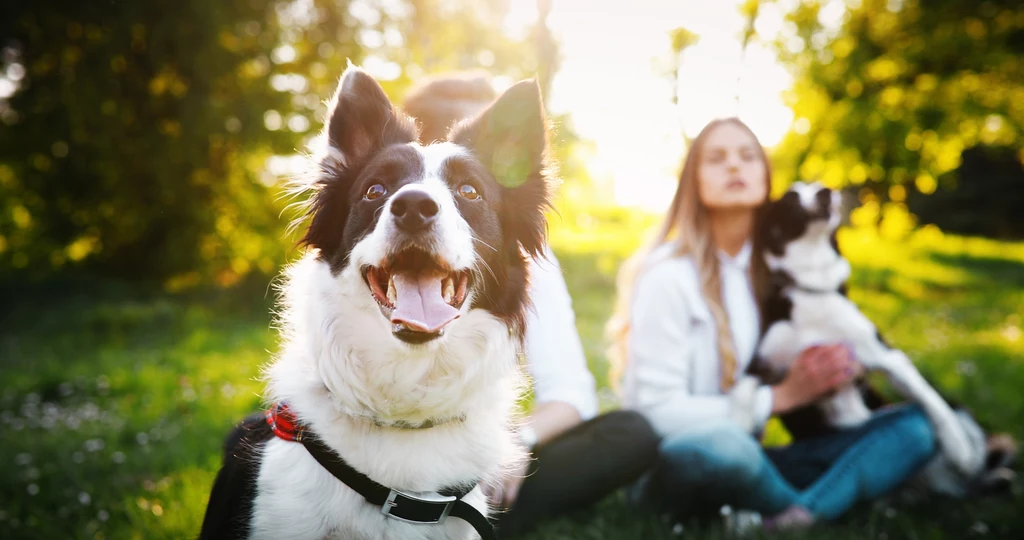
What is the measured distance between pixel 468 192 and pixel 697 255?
5.48 ft

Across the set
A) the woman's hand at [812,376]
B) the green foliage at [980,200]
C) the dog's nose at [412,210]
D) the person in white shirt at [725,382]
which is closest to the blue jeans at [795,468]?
the person in white shirt at [725,382]

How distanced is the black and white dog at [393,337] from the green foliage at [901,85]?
12780mm

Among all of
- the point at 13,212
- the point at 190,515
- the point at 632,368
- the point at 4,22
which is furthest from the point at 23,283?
the point at 632,368

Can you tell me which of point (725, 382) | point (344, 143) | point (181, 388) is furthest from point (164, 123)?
point (725, 382)

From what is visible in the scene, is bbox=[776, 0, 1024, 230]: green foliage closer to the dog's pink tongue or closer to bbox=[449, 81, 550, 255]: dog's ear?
bbox=[449, 81, 550, 255]: dog's ear

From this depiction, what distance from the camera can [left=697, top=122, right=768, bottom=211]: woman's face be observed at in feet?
11.1

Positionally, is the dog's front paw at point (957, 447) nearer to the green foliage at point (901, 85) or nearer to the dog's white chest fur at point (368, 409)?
the dog's white chest fur at point (368, 409)

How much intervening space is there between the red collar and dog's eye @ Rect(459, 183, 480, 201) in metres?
0.94

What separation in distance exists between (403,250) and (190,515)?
2.13 metres

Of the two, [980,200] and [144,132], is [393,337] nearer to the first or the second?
[144,132]

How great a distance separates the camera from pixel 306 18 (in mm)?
11031

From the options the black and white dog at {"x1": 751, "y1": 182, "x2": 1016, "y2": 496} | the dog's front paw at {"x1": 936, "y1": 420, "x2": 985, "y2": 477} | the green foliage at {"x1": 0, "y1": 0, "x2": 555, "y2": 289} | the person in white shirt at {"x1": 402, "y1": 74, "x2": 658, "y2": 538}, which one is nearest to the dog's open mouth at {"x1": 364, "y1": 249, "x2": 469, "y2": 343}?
the person in white shirt at {"x1": 402, "y1": 74, "x2": 658, "y2": 538}

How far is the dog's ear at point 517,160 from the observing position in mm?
2406

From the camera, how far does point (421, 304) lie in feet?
6.57
